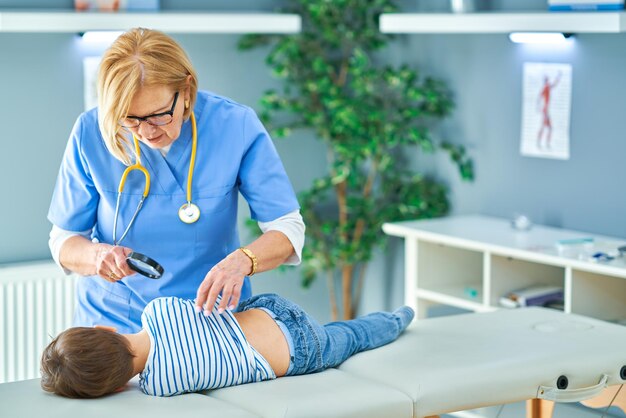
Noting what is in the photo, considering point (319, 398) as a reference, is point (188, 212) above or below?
above

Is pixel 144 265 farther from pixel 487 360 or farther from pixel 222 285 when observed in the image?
pixel 487 360

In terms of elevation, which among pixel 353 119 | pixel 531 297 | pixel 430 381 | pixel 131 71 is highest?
pixel 131 71

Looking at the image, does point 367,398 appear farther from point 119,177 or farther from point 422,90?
point 422,90

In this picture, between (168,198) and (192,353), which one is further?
(168,198)

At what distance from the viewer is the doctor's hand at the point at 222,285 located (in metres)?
2.10

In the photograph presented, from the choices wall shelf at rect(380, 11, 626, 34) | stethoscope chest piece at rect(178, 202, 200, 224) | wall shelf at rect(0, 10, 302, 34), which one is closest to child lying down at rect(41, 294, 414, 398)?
stethoscope chest piece at rect(178, 202, 200, 224)

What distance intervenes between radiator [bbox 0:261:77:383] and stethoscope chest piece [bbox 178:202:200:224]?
5.59 feet

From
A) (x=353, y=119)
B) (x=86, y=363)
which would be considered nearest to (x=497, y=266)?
(x=353, y=119)

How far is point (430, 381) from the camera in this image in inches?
86.0

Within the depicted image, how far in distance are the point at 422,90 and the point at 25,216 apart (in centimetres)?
158

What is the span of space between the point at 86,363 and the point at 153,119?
1.79 feet

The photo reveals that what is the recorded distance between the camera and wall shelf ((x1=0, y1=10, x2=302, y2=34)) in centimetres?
353

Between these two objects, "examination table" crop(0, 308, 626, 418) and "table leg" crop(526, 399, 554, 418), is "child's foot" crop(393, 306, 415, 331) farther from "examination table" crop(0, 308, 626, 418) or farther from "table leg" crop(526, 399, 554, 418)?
"table leg" crop(526, 399, 554, 418)

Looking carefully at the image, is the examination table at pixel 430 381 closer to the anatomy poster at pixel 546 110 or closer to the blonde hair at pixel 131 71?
the blonde hair at pixel 131 71
